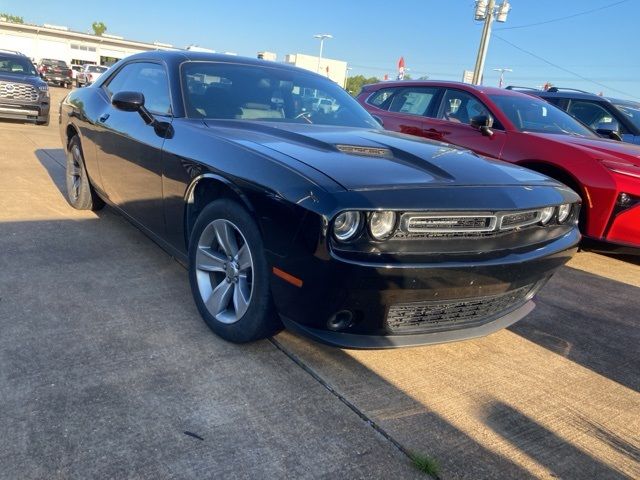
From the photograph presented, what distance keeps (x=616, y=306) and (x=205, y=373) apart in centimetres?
313

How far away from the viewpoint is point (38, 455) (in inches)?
75.3

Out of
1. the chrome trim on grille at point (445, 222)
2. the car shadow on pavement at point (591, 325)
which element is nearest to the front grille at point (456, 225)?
the chrome trim on grille at point (445, 222)

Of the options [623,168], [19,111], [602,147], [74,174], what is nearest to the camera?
[623,168]

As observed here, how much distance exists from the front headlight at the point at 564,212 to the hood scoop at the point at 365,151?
99 cm

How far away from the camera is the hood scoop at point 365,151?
277cm

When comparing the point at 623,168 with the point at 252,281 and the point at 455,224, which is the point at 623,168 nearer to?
the point at 455,224

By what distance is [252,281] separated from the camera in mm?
2586

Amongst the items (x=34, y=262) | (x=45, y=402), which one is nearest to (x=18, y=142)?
(x=34, y=262)

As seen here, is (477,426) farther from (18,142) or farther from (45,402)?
(18,142)

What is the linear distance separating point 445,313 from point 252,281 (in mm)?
917

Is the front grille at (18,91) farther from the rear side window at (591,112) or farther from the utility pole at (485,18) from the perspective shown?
the utility pole at (485,18)

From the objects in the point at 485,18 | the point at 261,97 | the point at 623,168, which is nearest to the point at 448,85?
the point at 623,168

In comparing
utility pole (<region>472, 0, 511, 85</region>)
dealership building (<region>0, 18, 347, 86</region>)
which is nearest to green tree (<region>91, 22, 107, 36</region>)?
dealership building (<region>0, 18, 347, 86</region>)

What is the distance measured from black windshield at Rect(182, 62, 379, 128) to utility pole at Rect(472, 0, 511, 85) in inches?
651
